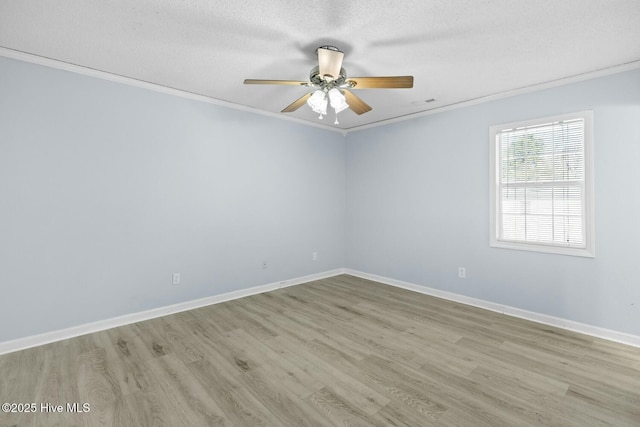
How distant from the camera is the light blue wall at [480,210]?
2.74 meters

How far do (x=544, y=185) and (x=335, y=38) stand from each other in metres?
2.64

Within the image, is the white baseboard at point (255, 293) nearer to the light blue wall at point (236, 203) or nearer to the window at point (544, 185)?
the light blue wall at point (236, 203)

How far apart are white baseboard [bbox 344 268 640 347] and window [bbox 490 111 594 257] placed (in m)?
0.69

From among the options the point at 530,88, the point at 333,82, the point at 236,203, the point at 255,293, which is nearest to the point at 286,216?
the point at 236,203

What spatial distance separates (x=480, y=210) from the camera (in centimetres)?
366

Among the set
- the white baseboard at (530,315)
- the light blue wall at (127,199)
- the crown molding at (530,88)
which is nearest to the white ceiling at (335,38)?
the crown molding at (530,88)

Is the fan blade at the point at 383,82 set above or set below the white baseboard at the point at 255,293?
above

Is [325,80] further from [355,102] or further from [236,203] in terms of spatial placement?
[236,203]

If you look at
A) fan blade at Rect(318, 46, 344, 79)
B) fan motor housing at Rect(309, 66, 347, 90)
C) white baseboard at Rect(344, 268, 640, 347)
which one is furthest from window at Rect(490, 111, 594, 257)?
fan blade at Rect(318, 46, 344, 79)

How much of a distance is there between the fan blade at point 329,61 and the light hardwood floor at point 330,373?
7.39 feet

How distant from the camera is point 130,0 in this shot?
1.90 metres

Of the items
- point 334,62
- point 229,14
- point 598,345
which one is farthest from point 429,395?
point 229,14

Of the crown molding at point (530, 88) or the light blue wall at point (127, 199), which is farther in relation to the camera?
the crown molding at point (530, 88)

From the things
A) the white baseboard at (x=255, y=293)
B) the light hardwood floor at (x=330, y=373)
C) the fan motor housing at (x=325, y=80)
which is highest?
the fan motor housing at (x=325, y=80)
